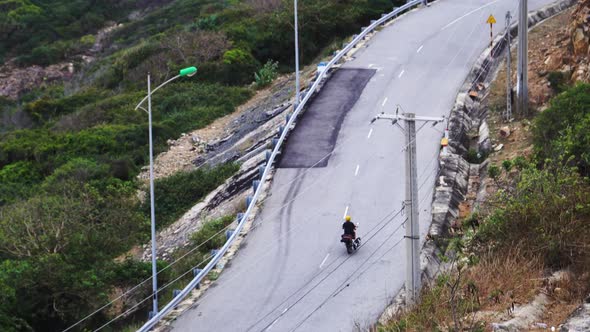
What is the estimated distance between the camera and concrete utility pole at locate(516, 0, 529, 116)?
1275 inches

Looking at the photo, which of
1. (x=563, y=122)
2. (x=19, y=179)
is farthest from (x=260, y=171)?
(x=19, y=179)

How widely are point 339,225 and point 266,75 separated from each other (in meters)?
21.3

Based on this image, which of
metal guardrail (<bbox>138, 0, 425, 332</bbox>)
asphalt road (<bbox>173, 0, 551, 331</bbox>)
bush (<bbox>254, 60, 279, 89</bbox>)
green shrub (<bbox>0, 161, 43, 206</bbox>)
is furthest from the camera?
bush (<bbox>254, 60, 279, 89</bbox>)

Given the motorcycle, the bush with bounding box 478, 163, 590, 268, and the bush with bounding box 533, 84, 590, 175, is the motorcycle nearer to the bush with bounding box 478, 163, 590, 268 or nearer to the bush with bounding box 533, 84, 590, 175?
the bush with bounding box 478, 163, 590, 268

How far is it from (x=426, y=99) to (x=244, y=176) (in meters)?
9.16

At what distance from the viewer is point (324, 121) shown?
1390 inches

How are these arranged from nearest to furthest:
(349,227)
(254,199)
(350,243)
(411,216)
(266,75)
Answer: (411,216) → (349,227) → (350,243) → (254,199) → (266,75)

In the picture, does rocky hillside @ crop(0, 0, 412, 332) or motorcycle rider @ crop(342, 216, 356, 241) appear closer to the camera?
motorcycle rider @ crop(342, 216, 356, 241)

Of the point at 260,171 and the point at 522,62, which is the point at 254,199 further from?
the point at 522,62

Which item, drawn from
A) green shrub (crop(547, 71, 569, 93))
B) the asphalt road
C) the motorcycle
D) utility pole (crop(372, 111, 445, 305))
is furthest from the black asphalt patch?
utility pole (crop(372, 111, 445, 305))

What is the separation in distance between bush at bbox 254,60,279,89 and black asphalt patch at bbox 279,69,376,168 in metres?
7.24

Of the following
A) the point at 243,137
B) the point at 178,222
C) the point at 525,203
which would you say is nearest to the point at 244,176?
the point at 178,222

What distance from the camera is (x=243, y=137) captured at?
3825cm

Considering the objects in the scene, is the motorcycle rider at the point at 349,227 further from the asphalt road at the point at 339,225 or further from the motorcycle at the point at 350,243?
the asphalt road at the point at 339,225
